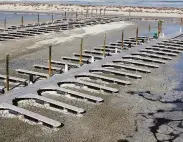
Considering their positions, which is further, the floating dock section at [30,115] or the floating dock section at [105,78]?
the floating dock section at [105,78]

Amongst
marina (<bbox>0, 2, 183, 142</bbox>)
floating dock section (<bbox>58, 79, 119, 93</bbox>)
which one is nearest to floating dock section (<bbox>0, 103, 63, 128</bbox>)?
marina (<bbox>0, 2, 183, 142</bbox>)

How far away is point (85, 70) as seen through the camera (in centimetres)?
1490

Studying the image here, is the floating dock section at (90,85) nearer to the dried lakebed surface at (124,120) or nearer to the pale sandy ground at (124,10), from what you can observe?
the dried lakebed surface at (124,120)

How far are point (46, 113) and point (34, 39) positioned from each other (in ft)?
51.8

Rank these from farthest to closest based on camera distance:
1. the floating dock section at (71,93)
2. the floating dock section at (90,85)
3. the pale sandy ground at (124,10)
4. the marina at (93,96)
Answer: the pale sandy ground at (124,10) < the floating dock section at (90,85) < the floating dock section at (71,93) < the marina at (93,96)

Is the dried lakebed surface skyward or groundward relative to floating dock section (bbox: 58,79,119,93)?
groundward

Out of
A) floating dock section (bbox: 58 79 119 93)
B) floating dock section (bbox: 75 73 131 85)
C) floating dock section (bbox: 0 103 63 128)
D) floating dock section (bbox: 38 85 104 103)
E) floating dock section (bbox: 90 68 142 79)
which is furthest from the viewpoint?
floating dock section (bbox: 90 68 142 79)

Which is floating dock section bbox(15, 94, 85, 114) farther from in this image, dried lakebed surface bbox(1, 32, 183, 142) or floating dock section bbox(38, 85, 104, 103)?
floating dock section bbox(38, 85, 104, 103)

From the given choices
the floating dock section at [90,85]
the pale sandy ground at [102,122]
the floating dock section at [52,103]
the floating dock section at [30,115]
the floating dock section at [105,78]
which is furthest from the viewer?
the floating dock section at [105,78]

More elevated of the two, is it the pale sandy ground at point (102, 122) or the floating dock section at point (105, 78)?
the floating dock section at point (105, 78)

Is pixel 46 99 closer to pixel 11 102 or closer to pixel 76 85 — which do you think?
pixel 11 102

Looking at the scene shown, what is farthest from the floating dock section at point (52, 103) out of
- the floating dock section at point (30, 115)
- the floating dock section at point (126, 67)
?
the floating dock section at point (126, 67)

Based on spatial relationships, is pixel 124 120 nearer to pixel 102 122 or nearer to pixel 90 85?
pixel 102 122

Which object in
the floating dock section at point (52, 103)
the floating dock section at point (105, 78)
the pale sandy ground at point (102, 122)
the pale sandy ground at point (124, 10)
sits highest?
the pale sandy ground at point (124, 10)
